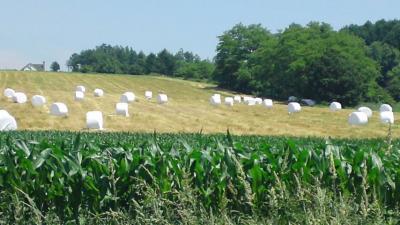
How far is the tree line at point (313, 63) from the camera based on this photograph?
89688 mm

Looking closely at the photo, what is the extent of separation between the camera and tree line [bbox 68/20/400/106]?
3531 inches

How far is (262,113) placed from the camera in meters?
51.0

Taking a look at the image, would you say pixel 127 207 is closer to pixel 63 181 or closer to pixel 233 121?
pixel 63 181

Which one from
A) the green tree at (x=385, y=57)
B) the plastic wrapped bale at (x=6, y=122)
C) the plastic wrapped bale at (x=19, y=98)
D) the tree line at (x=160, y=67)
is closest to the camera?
the plastic wrapped bale at (x=6, y=122)

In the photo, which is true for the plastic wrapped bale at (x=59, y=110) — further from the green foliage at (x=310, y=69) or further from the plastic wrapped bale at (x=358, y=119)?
the green foliage at (x=310, y=69)

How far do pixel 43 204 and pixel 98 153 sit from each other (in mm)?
974

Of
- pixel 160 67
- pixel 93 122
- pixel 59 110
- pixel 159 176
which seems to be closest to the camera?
pixel 159 176

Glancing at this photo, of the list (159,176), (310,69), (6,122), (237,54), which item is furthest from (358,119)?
(237,54)

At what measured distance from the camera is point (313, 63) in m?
92.8

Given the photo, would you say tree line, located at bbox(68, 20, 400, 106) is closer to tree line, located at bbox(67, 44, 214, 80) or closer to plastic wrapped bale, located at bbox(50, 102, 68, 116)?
tree line, located at bbox(67, 44, 214, 80)

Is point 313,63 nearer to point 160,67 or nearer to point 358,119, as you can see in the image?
point 358,119

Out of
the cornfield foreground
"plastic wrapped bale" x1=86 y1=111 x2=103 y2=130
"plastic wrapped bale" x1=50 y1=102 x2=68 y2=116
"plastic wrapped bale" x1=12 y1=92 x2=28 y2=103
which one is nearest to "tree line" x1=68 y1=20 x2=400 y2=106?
"plastic wrapped bale" x1=12 y1=92 x2=28 y2=103

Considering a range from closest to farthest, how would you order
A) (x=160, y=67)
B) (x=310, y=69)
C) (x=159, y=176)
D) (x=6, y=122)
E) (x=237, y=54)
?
(x=159, y=176)
(x=6, y=122)
(x=310, y=69)
(x=237, y=54)
(x=160, y=67)

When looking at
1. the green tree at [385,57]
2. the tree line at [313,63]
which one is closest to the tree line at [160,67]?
the tree line at [313,63]
